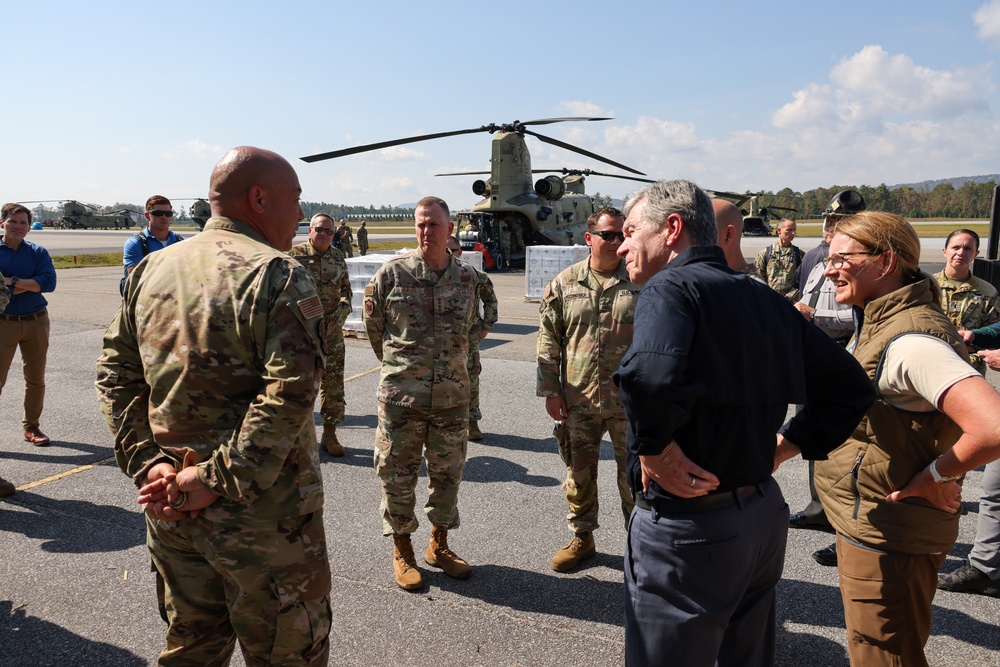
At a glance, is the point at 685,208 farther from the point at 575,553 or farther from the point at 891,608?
the point at 575,553

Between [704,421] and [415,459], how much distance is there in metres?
2.26

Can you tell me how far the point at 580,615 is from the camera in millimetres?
3240

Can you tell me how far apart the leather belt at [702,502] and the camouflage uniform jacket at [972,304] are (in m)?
3.50

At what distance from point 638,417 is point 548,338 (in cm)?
216

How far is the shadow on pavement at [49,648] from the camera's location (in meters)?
2.83

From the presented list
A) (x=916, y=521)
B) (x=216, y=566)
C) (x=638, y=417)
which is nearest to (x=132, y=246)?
(x=216, y=566)

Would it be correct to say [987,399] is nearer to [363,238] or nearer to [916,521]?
[916,521]

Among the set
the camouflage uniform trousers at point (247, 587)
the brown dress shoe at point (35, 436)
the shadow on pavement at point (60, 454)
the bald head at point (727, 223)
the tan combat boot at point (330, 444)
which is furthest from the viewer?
the brown dress shoe at point (35, 436)

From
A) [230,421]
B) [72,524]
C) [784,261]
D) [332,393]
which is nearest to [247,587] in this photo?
[230,421]

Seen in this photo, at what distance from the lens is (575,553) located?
3.73 meters

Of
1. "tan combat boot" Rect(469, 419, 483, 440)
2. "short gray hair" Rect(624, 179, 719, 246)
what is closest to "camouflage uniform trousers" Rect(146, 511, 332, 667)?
"short gray hair" Rect(624, 179, 719, 246)

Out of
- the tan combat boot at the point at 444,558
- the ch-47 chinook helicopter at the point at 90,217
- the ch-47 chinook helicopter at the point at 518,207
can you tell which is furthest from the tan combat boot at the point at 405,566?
the ch-47 chinook helicopter at the point at 90,217

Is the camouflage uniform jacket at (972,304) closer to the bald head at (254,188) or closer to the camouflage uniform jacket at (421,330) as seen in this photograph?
the camouflage uniform jacket at (421,330)

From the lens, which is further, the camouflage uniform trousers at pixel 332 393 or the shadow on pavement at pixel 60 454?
the camouflage uniform trousers at pixel 332 393
